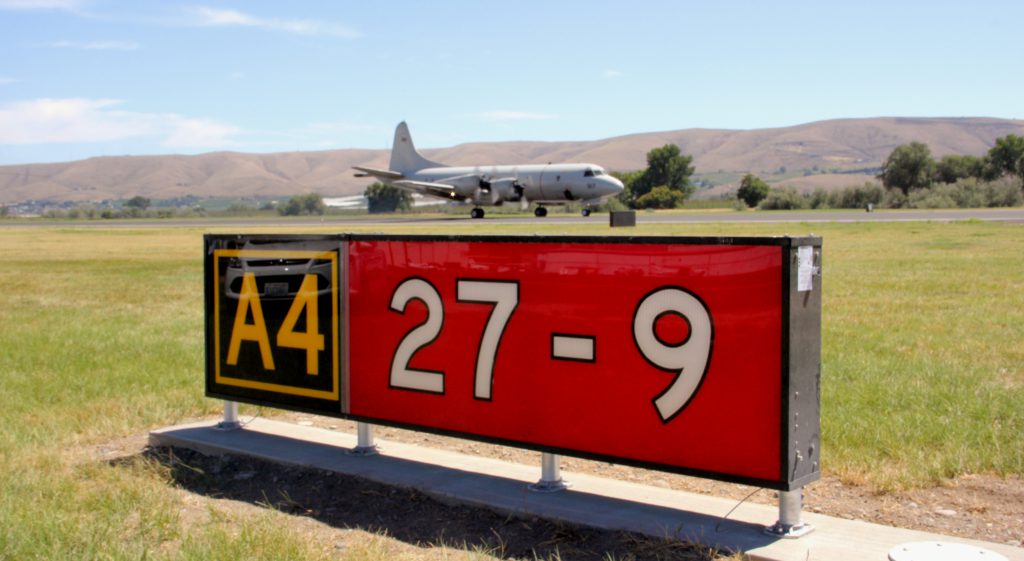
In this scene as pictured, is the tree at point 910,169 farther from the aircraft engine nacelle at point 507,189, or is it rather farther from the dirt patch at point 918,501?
the dirt patch at point 918,501

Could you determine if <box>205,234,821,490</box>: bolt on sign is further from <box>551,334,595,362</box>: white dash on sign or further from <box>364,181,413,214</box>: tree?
<box>364,181,413,214</box>: tree

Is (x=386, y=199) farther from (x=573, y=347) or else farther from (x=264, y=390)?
(x=573, y=347)

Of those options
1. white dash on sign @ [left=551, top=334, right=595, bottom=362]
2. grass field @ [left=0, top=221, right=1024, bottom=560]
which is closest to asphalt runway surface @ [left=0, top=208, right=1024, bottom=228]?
grass field @ [left=0, top=221, right=1024, bottom=560]

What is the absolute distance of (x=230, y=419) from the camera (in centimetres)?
760

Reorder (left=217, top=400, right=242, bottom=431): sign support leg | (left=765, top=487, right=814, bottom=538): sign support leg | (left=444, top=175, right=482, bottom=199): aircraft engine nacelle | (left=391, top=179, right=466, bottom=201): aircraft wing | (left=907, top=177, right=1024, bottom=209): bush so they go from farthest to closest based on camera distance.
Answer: (left=907, top=177, right=1024, bottom=209): bush
(left=391, top=179, right=466, bottom=201): aircraft wing
(left=444, top=175, right=482, bottom=199): aircraft engine nacelle
(left=217, top=400, right=242, bottom=431): sign support leg
(left=765, top=487, right=814, bottom=538): sign support leg

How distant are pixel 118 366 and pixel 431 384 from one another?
5354mm

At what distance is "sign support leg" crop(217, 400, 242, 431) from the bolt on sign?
0.70ft

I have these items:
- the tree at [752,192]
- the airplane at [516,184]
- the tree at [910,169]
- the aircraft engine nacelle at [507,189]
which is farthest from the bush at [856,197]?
the aircraft engine nacelle at [507,189]

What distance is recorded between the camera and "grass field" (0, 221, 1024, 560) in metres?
5.05

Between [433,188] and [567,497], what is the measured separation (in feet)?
196

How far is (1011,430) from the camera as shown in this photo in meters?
6.80

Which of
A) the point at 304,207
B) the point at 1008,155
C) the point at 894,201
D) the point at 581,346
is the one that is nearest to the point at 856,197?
the point at 894,201

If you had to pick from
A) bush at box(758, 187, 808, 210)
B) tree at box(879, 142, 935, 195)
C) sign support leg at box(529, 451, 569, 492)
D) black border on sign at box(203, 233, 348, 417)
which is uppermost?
tree at box(879, 142, 935, 195)

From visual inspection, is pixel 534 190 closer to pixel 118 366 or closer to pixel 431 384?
pixel 118 366
